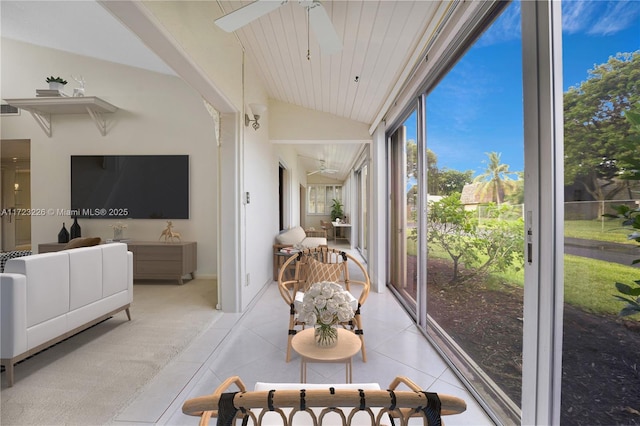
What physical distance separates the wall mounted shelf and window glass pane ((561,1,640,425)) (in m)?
5.67

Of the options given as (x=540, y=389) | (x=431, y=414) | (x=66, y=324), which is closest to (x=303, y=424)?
(x=431, y=414)

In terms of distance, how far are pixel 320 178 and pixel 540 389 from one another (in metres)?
10.8

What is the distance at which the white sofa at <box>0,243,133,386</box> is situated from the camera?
1.82 metres

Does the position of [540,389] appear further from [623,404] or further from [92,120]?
[92,120]

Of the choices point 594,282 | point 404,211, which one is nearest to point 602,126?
point 594,282

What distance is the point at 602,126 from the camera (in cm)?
101

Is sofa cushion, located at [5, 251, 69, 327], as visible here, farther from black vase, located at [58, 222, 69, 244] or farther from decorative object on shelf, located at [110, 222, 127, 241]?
black vase, located at [58, 222, 69, 244]

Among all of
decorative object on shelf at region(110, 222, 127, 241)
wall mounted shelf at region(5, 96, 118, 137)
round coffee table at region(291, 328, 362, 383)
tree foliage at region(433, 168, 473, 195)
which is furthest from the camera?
decorative object on shelf at region(110, 222, 127, 241)

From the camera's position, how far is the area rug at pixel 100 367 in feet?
5.26

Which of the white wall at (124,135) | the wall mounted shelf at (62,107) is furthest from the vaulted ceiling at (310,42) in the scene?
the wall mounted shelf at (62,107)

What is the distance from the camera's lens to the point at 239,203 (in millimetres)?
3119

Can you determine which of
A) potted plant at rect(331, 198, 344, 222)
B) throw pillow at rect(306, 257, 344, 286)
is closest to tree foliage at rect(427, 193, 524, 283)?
throw pillow at rect(306, 257, 344, 286)

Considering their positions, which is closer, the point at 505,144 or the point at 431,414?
the point at 431,414

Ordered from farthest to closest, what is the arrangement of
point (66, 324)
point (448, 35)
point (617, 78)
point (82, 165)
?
point (82, 165) < point (66, 324) < point (448, 35) < point (617, 78)
